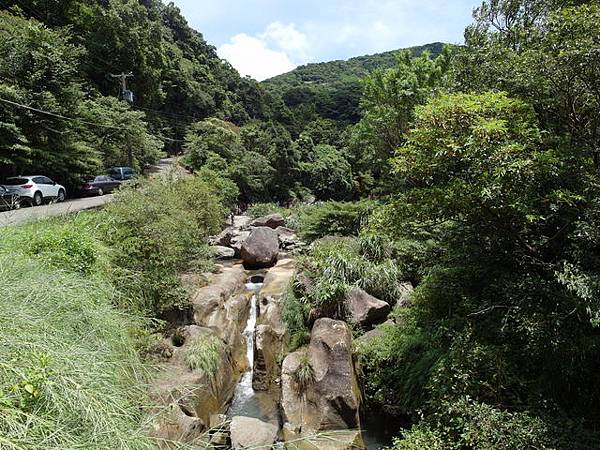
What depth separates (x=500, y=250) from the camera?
7258 millimetres

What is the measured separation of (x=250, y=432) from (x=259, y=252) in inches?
435

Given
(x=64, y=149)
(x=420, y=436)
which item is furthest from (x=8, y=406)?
(x=64, y=149)

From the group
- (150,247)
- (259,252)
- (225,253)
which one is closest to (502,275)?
(150,247)

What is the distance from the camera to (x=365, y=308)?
34.8 ft

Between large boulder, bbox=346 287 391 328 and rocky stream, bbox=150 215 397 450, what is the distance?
26mm

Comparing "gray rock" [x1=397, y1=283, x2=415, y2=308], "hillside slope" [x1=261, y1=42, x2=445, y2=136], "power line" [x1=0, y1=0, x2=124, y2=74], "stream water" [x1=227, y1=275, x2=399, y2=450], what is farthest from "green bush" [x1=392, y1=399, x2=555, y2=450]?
"hillside slope" [x1=261, y1=42, x2=445, y2=136]

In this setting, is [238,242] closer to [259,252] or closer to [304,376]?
→ [259,252]

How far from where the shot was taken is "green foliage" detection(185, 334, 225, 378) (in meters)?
8.41

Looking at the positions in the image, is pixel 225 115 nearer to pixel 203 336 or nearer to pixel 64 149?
pixel 64 149

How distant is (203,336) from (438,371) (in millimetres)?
5035

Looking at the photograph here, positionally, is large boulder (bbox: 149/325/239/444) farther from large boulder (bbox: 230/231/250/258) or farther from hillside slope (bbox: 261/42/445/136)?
hillside slope (bbox: 261/42/445/136)

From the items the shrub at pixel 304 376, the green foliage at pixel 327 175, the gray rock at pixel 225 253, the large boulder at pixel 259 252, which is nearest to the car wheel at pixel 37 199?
the gray rock at pixel 225 253

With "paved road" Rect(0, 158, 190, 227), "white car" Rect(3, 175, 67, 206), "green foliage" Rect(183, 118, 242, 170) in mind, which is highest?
"green foliage" Rect(183, 118, 242, 170)

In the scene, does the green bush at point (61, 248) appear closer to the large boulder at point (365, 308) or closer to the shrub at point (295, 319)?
the shrub at point (295, 319)
